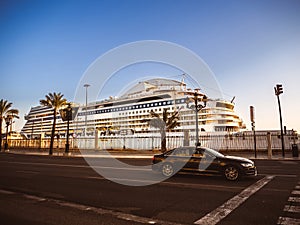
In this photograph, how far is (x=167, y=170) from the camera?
9.80 metres

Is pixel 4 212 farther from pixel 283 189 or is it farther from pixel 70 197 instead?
pixel 283 189

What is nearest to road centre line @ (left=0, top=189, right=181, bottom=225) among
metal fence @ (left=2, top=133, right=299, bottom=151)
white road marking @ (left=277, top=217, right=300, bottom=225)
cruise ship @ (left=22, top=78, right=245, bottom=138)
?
white road marking @ (left=277, top=217, right=300, bottom=225)

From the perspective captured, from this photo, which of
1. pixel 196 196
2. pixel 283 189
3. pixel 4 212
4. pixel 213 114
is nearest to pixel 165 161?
pixel 196 196

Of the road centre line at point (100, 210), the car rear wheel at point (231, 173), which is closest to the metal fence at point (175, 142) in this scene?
the car rear wheel at point (231, 173)

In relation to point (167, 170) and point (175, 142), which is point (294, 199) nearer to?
point (167, 170)

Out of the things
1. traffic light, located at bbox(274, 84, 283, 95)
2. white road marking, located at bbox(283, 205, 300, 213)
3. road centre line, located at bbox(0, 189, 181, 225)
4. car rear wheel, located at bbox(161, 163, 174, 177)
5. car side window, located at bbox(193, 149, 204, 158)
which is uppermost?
traffic light, located at bbox(274, 84, 283, 95)

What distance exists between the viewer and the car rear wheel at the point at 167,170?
383 inches

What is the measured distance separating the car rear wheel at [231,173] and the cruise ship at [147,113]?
116 feet

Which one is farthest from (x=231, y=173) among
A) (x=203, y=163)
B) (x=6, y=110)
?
(x=6, y=110)

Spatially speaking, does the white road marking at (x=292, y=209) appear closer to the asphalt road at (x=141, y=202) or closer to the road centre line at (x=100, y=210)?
the asphalt road at (x=141, y=202)

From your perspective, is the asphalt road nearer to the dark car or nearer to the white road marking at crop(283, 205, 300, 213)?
the white road marking at crop(283, 205, 300, 213)

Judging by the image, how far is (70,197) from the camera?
6176mm

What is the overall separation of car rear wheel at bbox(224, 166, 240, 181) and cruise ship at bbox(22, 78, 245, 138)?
3539cm

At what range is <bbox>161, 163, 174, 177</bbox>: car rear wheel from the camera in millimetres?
9727
